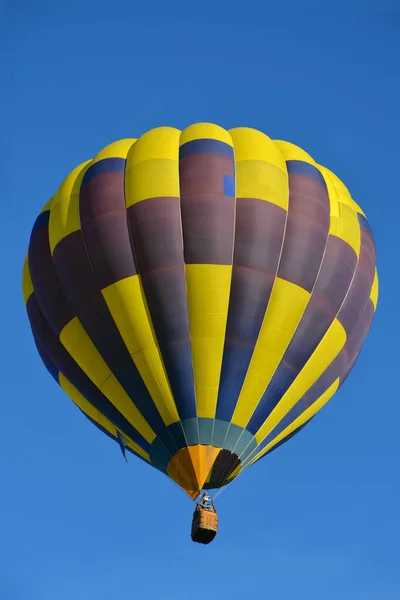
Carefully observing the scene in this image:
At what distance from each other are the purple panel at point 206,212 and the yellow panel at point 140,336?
113 centimetres

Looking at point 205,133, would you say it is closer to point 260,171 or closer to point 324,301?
point 260,171

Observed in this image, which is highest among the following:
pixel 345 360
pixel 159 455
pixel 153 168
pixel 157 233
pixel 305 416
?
pixel 153 168

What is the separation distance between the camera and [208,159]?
25.5 meters

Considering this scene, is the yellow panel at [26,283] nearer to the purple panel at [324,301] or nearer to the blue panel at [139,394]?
the blue panel at [139,394]

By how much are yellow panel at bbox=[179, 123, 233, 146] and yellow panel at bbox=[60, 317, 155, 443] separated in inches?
158

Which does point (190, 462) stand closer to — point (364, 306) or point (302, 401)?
point (302, 401)

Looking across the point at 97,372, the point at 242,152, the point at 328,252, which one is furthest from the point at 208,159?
the point at 97,372

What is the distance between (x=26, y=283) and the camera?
1071 inches

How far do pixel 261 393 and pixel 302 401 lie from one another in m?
1.29

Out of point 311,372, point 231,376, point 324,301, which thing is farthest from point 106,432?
point 324,301

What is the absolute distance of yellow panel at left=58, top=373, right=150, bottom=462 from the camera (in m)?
25.2

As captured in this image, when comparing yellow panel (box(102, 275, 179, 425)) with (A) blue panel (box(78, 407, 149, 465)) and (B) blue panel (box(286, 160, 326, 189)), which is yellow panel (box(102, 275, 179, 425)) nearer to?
(A) blue panel (box(78, 407, 149, 465))

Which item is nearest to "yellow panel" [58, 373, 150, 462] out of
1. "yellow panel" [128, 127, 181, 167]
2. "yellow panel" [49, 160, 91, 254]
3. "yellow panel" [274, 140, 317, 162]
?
"yellow panel" [49, 160, 91, 254]

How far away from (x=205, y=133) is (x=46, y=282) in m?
4.02
